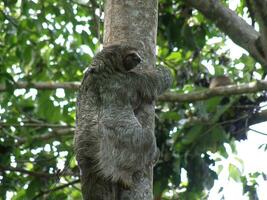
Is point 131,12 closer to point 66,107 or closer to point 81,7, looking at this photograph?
point 66,107

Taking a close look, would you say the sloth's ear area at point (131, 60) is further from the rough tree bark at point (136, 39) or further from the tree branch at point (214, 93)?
the tree branch at point (214, 93)

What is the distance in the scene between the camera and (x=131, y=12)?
12.9 ft

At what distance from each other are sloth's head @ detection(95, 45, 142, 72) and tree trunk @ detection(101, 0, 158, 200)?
5 centimetres

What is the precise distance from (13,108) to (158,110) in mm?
1965

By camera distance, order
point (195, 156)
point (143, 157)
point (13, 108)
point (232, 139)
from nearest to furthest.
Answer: point (143, 157) → point (195, 156) → point (232, 139) → point (13, 108)

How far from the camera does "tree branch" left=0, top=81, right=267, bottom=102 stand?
583 cm

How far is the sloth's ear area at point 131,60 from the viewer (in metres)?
3.64

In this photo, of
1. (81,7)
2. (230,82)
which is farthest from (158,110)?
(81,7)

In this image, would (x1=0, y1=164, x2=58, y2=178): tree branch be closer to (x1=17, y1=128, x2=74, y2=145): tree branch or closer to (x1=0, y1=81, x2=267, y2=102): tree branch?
(x1=17, y1=128, x2=74, y2=145): tree branch

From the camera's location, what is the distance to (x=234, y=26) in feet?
16.8

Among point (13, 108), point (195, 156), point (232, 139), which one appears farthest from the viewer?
point (13, 108)

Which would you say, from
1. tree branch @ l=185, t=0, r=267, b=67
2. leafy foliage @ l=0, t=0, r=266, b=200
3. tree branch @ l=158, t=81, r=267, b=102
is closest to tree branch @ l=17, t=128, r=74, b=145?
leafy foliage @ l=0, t=0, r=266, b=200

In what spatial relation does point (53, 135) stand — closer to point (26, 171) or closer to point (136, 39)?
point (26, 171)

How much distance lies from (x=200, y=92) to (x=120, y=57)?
101 inches
